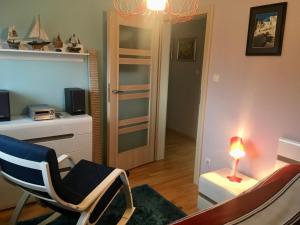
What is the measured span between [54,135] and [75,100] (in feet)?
1.43

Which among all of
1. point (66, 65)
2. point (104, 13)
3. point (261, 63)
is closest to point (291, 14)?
point (261, 63)

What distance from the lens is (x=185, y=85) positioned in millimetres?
4695

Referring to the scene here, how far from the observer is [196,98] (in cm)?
450

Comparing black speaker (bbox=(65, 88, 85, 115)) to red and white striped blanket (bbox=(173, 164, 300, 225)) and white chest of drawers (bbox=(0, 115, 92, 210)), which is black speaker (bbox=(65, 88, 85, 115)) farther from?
red and white striped blanket (bbox=(173, 164, 300, 225))

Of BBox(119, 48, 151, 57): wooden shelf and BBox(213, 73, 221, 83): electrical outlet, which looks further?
BBox(119, 48, 151, 57): wooden shelf

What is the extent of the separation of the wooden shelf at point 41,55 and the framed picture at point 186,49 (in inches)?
86.4

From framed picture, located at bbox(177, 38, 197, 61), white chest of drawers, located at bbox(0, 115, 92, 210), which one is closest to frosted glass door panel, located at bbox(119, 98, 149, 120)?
white chest of drawers, located at bbox(0, 115, 92, 210)

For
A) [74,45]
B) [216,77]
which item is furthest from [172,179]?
[74,45]

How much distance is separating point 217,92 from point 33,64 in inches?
72.5

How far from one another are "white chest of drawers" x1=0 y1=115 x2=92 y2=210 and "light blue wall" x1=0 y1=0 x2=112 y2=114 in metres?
0.35

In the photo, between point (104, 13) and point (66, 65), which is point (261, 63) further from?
point (66, 65)

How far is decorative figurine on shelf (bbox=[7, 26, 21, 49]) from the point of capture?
7.59ft

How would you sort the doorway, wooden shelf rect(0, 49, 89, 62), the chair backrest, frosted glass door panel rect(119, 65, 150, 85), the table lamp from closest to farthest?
the chair backrest → the table lamp → wooden shelf rect(0, 49, 89, 62) → frosted glass door panel rect(119, 65, 150, 85) → the doorway

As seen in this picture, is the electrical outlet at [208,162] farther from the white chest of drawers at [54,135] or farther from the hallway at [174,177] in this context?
the white chest of drawers at [54,135]
